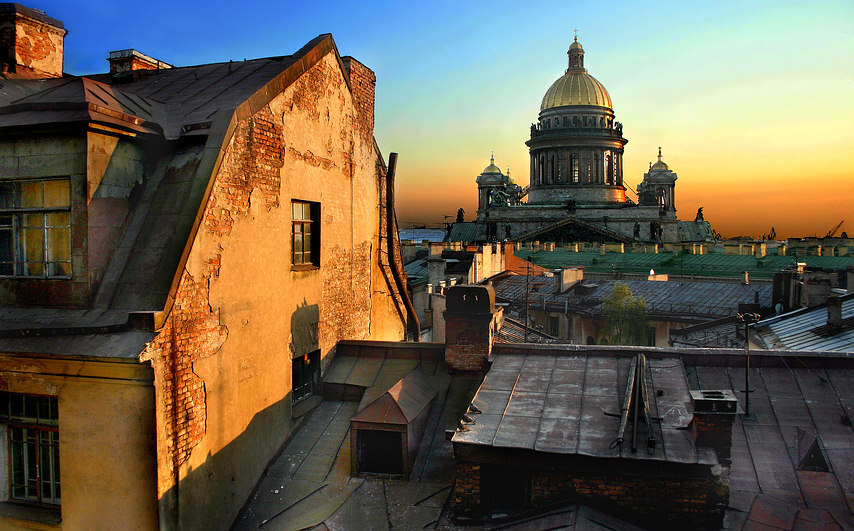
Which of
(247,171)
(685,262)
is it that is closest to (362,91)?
(247,171)

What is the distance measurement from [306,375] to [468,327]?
8.79 feet

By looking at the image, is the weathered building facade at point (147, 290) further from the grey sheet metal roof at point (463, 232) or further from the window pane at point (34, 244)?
the grey sheet metal roof at point (463, 232)

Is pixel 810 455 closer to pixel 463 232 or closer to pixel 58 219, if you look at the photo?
pixel 58 219

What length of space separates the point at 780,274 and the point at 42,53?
25.4 m

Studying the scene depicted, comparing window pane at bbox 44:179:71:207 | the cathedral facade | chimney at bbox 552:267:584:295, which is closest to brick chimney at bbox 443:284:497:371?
window pane at bbox 44:179:71:207

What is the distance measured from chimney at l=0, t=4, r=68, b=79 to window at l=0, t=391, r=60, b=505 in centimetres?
488

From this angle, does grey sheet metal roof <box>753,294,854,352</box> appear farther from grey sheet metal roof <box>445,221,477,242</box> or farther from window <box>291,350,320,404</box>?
grey sheet metal roof <box>445,221,477,242</box>

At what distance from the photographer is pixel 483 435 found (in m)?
7.45

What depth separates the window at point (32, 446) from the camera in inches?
294

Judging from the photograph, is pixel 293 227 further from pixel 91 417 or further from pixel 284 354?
pixel 91 417

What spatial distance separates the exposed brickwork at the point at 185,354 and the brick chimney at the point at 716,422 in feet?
18.1

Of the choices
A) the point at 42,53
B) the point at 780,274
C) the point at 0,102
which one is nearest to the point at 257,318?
the point at 0,102

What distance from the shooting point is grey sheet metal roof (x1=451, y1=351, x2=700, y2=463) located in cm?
709

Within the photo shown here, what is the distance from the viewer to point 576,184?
9238 cm
